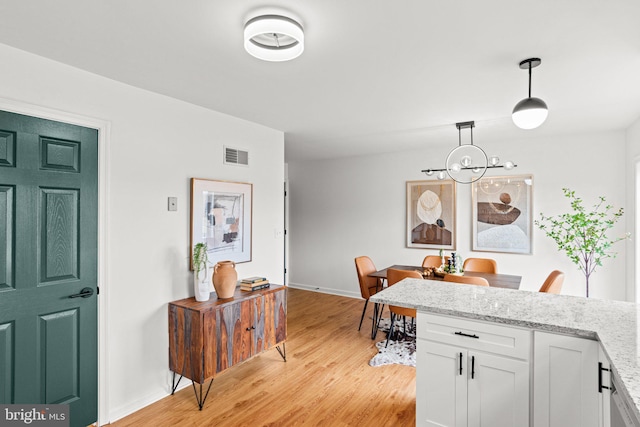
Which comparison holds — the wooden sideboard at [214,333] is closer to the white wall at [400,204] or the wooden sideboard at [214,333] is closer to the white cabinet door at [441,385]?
the white cabinet door at [441,385]

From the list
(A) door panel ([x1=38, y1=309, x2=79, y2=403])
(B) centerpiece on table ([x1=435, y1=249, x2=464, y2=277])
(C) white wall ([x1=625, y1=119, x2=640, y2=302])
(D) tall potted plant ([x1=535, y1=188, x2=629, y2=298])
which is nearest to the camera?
(A) door panel ([x1=38, y1=309, x2=79, y2=403])

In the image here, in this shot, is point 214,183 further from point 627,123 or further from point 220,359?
point 627,123

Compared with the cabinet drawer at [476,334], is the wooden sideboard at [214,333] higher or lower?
lower

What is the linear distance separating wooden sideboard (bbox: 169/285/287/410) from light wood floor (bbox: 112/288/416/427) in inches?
7.9

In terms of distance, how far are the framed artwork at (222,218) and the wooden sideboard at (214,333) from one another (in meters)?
0.43

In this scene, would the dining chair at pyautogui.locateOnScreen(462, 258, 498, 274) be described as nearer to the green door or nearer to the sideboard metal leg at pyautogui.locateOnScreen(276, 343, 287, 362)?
the sideboard metal leg at pyautogui.locateOnScreen(276, 343, 287, 362)

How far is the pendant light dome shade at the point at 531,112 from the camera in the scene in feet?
6.50

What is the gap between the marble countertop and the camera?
51.7 inches

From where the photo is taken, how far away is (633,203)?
3811 mm

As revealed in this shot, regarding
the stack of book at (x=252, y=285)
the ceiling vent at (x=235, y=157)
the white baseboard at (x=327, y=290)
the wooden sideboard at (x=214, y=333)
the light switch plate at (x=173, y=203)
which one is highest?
the ceiling vent at (x=235, y=157)

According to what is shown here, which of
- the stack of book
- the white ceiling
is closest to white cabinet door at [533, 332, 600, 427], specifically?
the white ceiling

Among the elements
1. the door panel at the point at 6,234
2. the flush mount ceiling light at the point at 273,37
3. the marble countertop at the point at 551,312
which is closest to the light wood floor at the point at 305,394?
the marble countertop at the point at 551,312

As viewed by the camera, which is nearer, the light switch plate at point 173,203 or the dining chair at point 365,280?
the light switch plate at point 173,203

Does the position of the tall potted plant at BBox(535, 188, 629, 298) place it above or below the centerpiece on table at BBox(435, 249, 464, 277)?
above
